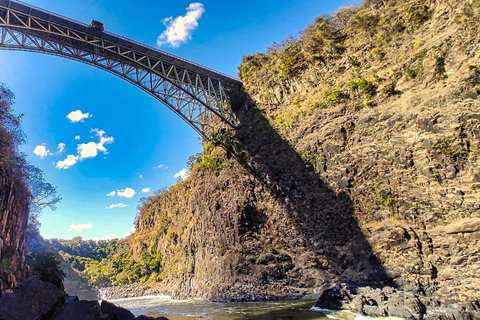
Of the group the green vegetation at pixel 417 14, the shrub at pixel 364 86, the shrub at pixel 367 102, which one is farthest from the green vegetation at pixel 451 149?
the green vegetation at pixel 417 14

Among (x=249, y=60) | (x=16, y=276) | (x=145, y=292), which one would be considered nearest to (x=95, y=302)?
(x=16, y=276)

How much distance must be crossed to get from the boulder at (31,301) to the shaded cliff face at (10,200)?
17.9 ft

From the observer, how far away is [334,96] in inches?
710

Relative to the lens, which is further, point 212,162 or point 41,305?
point 212,162

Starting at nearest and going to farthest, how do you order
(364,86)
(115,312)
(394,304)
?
(115,312) → (394,304) → (364,86)

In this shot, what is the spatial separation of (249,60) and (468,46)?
1902 centimetres

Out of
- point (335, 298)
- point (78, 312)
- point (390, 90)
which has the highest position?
point (390, 90)

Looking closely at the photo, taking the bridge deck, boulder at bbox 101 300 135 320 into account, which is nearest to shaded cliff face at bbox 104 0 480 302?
the bridge deck

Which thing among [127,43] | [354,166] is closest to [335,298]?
[354,166]

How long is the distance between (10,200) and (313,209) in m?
18.4

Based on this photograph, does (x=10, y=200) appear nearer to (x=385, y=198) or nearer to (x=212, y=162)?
(x=212, y=162)

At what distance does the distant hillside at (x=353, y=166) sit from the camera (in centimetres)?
1191

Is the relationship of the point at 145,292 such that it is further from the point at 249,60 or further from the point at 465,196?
the point at 465,196

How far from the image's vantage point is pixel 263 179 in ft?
67.7
